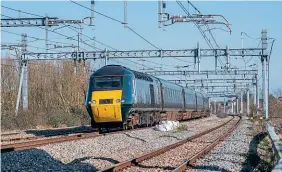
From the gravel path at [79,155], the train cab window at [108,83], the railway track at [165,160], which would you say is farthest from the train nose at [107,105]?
the railway track at [165,160]

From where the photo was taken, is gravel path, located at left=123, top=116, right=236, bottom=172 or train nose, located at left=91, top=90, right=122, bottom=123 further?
train nose, located at left=91, top=90, right=122, bottom=123

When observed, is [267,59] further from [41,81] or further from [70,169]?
[70,169]

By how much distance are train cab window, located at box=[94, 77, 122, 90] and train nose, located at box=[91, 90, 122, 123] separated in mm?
218

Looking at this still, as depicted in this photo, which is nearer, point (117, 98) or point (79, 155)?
point (79, 155)

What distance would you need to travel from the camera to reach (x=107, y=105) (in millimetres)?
23656

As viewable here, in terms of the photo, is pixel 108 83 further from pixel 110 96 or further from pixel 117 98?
pixel 117 98

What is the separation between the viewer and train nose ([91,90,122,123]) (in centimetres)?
2372

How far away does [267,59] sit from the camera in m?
42.3

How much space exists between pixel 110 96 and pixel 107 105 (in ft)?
1.57

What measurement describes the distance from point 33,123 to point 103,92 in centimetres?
1115

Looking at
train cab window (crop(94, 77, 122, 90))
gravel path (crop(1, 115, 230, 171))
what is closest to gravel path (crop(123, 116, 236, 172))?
gravel path (crop(1, 115, 230, 171))

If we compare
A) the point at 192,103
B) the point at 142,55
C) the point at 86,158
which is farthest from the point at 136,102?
the point at 192,103

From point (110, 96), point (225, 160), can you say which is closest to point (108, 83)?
point (110, 96)

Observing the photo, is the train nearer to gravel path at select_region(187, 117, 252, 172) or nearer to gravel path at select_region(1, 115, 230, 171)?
gravel path at select_region(1, 115, 230, 171)
